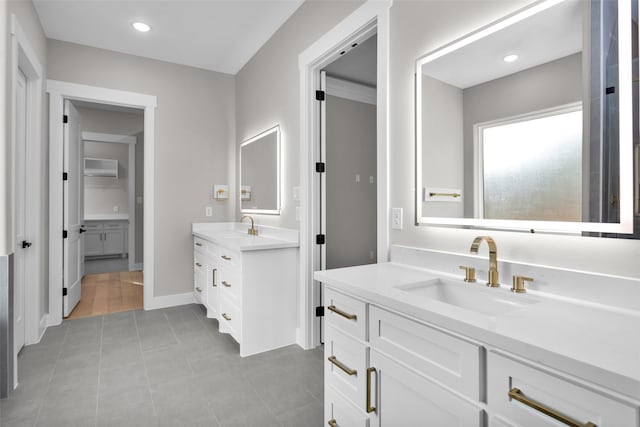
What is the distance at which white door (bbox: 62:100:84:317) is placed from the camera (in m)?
3.43

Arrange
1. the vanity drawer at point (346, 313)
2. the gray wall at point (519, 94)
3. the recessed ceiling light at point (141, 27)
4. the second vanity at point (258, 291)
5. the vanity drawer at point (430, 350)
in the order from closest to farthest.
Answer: the vanity drawer at point (430, 350) → the gray wall at point (519, 94) → the vanity drawer at point (346, 313) → the second vanity at point (258, 291) → the recessed ceiling light at point (141, 27)

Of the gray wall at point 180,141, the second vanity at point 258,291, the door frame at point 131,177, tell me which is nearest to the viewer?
the second vanity at point 258,291

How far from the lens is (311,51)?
8.57 ft

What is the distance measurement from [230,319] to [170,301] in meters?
1.47

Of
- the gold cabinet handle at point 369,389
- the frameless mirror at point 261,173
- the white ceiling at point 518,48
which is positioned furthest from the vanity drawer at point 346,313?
the frameless mirror at point 261,173

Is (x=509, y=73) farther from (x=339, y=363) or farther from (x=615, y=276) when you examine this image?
(x=339, y=363)

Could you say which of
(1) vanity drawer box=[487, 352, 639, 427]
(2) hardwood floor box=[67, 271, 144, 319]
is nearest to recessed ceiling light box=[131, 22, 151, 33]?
(2) hardwood floor box=[67, 271, 144, 319]

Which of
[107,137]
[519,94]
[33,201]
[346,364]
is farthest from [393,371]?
[107,137]

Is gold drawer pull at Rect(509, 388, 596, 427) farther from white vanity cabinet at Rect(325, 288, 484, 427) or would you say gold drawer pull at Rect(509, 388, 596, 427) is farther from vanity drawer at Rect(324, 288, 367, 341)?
vanity drawer at Rect(324, 288, 367, 341)

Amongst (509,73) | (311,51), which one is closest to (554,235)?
(509,73)

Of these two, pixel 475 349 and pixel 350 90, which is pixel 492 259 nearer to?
pixel 475 349

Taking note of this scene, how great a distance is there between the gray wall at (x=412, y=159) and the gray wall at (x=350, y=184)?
6.37 feet

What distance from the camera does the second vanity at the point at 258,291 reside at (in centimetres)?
254

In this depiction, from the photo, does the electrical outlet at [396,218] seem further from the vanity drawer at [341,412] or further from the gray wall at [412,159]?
the vanity drawer at [341,412]
